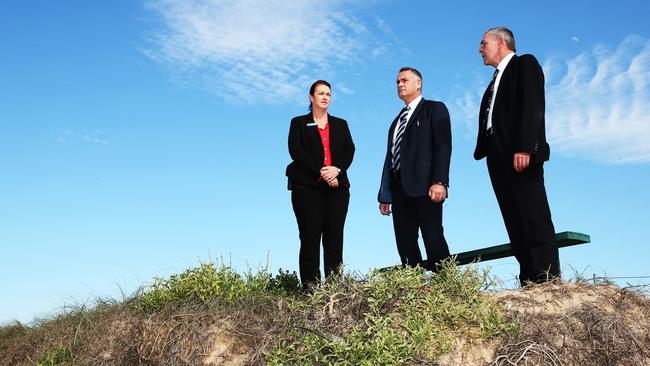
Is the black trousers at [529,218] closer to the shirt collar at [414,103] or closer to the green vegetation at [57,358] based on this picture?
the shirt collar at [414,103]

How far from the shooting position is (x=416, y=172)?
23.8ft

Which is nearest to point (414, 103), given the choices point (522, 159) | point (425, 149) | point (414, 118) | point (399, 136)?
point (414, 118)

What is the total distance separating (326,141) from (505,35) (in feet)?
7.87

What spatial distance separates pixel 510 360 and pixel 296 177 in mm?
3326

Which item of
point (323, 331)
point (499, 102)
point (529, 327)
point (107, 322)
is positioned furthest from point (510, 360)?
point (107, 322)

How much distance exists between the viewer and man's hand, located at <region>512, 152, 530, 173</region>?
6.48 meters

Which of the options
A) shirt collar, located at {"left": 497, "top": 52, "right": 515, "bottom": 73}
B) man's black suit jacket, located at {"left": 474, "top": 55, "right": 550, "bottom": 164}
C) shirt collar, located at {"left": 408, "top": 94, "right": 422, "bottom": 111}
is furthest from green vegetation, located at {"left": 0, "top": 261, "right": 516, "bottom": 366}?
shirt collar, located at {"left": 497, "top": 52, "right": 515, "bottom": 73}

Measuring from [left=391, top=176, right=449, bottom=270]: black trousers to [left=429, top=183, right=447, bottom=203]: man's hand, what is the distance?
10 cm

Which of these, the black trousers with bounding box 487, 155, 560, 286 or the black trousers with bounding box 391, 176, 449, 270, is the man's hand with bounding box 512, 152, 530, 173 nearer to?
the black trousers with bounding box 487, 155, 560, 286

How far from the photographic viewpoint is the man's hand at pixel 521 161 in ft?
21.3

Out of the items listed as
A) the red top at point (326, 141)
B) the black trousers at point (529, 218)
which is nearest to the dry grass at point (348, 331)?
the black trousers at point (529, 218)

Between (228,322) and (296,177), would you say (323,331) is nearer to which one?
(228,322)

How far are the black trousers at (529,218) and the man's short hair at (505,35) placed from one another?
4.11ft

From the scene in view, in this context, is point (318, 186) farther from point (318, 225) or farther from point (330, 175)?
point (318, 225)
